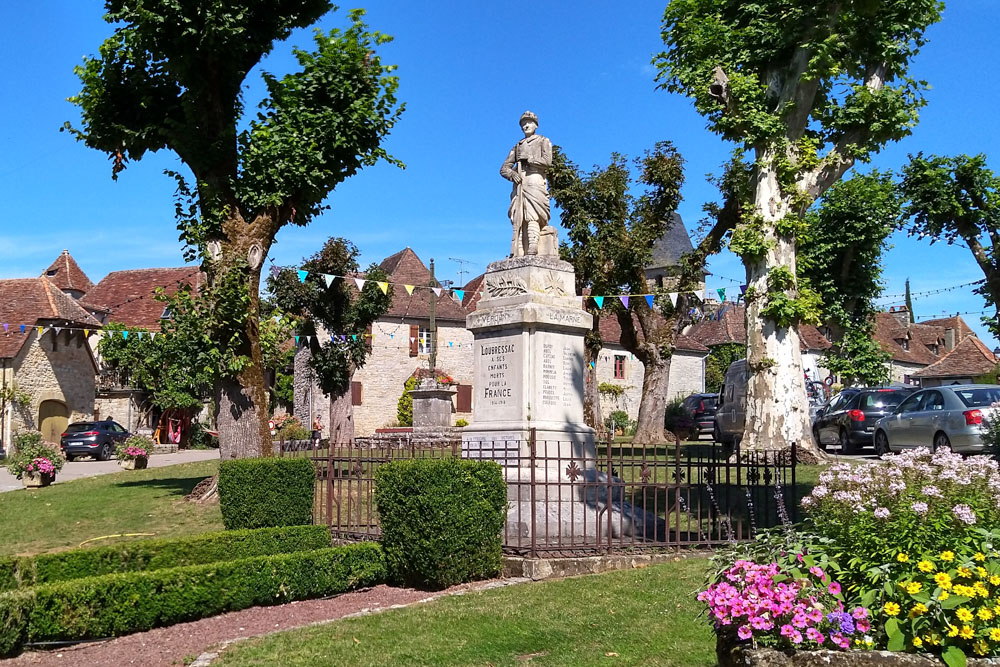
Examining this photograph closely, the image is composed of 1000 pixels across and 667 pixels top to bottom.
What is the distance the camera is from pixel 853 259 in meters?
29.8

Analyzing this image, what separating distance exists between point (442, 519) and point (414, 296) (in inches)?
1496

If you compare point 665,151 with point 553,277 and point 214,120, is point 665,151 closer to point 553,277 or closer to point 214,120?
point 214,120

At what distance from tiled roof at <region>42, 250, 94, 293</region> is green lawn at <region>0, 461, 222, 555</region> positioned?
35.2 metres

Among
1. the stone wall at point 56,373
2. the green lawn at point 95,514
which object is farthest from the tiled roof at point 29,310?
the green lawn at point 95,514

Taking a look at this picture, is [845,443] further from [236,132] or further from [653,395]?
[236,132]

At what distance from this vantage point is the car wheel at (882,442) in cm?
1769

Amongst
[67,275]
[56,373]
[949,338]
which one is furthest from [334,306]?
[949,338]

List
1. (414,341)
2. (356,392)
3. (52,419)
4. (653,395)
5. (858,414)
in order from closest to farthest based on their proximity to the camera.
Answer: (858,414) → (653,395) → (52,419) → (356,392) → (414,341)

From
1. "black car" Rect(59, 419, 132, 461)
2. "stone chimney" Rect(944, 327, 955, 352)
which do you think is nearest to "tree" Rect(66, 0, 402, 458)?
"black car" Rect(59, 419, 132, 461)

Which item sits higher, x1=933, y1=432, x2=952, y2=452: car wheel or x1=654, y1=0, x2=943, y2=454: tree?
x1=654, y1=0, x2=943, y2=454: tree

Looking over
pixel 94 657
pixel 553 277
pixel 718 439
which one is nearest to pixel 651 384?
pixel 718 439

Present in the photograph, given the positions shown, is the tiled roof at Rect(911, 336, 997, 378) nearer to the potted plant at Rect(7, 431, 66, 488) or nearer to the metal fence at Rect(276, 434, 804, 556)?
the metal fence at Rect(276, 434, 804, 556)

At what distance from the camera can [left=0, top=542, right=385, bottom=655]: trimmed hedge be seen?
692cm

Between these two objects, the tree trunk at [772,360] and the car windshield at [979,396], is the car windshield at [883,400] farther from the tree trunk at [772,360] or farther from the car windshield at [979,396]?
the tree trunk at [772,360]
